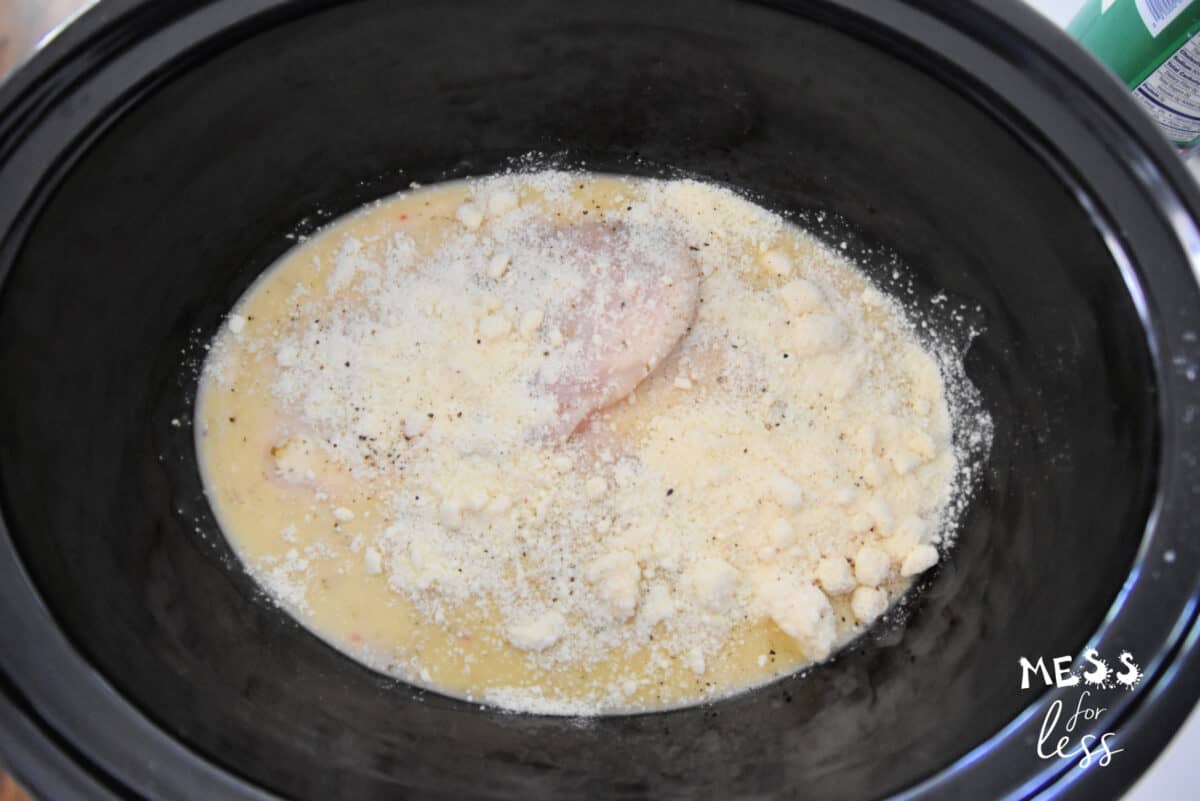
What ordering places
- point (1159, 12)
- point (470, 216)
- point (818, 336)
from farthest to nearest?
point (470, 216), point (818, 336), point (1159, 12)

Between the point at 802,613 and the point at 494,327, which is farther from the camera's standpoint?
the point at 494,327

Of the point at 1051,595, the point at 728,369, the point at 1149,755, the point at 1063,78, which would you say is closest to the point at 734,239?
the point at 728,369

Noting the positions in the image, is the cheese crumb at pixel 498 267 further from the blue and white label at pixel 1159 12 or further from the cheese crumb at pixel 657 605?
the blue and white label at pixel 1159 12

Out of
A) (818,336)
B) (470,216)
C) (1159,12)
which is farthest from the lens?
(470,216)

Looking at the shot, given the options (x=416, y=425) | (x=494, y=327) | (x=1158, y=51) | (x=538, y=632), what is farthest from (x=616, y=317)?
(x=1158, y=51)

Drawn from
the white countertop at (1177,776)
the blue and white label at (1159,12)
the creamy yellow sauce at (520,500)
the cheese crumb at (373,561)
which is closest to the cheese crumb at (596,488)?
the creamy yellow sauce at (520,500)

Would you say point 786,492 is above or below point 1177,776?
above

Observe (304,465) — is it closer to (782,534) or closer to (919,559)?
(782,534)

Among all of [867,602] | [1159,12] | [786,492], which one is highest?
[1159,12]
